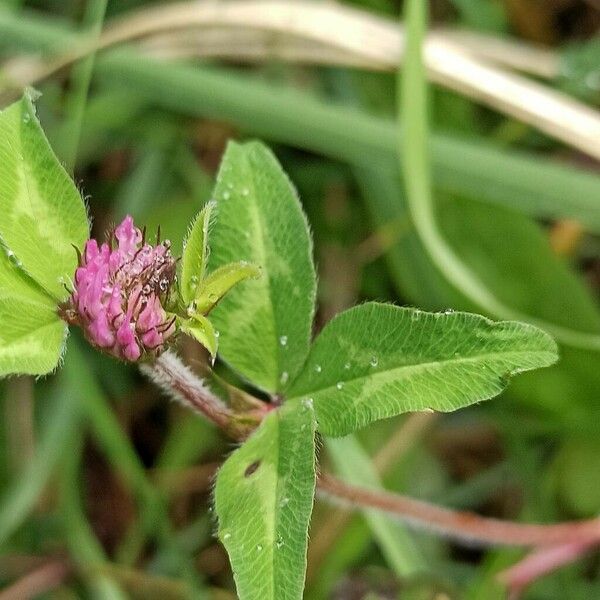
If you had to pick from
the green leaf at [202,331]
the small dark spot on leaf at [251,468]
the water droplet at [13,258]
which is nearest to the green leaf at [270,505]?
the small dark spot on leaf at [251,468]

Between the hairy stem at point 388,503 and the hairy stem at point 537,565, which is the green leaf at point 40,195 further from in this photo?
the hairy stem at point 537,565

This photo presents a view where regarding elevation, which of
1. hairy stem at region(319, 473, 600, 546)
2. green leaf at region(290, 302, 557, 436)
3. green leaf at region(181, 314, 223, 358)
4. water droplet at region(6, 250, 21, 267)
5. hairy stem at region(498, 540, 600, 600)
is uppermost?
water droplet at region(6, 250, 21, 267)

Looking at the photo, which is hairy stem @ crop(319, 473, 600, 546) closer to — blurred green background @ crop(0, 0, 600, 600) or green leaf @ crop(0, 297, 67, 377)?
blurred green background @ crop(0, 0, 600, 600)

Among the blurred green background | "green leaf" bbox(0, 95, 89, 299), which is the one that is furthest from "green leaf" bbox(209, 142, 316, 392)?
the blurred green background

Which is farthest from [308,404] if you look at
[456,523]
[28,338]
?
[456,523]

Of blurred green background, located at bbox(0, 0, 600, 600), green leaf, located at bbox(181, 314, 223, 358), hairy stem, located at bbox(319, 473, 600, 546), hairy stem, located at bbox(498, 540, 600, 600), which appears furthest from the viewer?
blurred green background, located at bbox(0, 0, 600, 600)

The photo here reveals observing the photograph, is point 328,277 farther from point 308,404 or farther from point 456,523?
point 308,404
